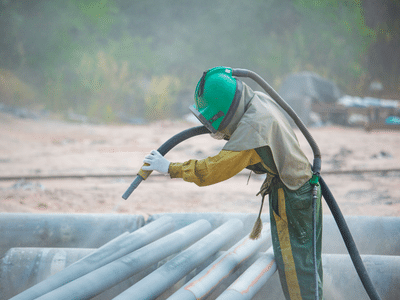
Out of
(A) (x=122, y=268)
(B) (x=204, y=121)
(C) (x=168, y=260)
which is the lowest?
(C) (x=168, y=260)

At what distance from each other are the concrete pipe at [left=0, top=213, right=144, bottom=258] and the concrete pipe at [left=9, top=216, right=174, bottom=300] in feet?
1.23

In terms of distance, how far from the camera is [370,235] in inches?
99.6

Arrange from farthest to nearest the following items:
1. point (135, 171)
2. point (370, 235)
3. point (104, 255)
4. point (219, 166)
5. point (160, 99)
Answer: point (160, 99)
point (135, 171)
point (370, 235)
point (104, 255)
point (219, 166)

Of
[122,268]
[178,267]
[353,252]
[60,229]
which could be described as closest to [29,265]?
[60,229]

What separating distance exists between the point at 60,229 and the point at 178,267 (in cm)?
126

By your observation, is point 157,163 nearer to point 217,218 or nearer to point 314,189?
point 314,189

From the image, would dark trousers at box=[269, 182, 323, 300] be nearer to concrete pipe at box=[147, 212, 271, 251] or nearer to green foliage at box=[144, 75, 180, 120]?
concrete pipe at box=[147, 212, 271, 251]

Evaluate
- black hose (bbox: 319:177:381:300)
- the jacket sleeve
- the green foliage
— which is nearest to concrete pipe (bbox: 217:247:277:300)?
black hose (bbox: 319:177:381:300)

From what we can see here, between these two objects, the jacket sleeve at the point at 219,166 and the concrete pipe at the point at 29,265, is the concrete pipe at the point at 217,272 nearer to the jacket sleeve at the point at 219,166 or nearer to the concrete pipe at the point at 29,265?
the jacket sleeve at the point at 219,166

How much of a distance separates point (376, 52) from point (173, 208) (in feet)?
51.9

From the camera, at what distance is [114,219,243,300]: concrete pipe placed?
1621mm

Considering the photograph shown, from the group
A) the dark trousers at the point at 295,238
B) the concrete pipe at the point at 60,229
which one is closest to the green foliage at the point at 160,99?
the concrete pipe at the point at 60,229

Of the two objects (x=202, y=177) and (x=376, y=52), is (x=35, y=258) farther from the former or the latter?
(x=376, y=52)

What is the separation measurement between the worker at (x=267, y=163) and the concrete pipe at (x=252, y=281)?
92 mm
